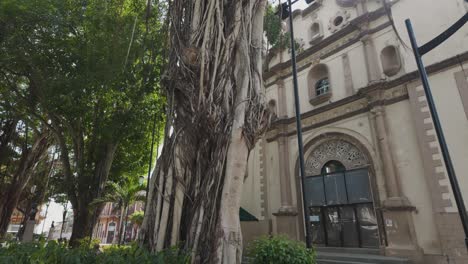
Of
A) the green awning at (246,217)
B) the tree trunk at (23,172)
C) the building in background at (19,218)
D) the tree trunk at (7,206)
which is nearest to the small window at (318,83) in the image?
the green awning at (246,217)

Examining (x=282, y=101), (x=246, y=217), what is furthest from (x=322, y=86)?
(x=246, y=217)

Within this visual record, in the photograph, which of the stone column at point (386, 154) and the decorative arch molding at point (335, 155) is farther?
the decorative arch molding at point (335, 155)

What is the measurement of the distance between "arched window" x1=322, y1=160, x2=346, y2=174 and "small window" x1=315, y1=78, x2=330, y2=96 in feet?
9.86

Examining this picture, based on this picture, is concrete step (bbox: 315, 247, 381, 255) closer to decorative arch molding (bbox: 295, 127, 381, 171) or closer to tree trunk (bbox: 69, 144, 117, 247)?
decorative arch molding (bbox: 295, 127, 381, 171)

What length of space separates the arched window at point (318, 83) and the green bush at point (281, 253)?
8.52 m

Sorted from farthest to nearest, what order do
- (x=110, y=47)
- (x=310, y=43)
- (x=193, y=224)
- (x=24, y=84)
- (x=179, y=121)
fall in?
(x=310, y=43), (x=24, y=84), (x=110, y=47), (x=179, y=121), (x=193, y=224)

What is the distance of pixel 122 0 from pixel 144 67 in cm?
245

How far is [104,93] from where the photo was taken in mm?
9289

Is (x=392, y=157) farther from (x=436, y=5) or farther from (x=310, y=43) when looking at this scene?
(x=310, y=43)

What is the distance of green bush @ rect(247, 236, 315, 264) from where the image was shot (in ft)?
14.2

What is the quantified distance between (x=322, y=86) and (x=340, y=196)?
472cm

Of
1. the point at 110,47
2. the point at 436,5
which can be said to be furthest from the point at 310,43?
the point at 110,47

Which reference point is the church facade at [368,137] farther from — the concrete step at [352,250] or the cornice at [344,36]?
the concrete step at [352,250]

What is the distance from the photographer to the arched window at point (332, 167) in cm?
1107
